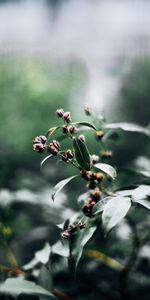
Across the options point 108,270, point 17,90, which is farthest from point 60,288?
point 17,90

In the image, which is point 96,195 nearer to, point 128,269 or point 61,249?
point 61,249

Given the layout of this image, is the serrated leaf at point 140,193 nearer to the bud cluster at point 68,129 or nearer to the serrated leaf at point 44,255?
the bud cluster at point 68,129

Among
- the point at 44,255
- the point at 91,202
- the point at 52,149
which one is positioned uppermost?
the point at 52,149

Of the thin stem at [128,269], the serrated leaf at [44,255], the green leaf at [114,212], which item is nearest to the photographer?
the green leaf at [114,212]

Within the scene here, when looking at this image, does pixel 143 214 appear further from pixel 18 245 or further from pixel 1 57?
pixel 1 57

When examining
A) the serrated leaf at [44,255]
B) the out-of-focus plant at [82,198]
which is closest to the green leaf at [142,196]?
the out-of-focus plant at [82,198]

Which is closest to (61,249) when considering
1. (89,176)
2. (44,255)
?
(44,255)
